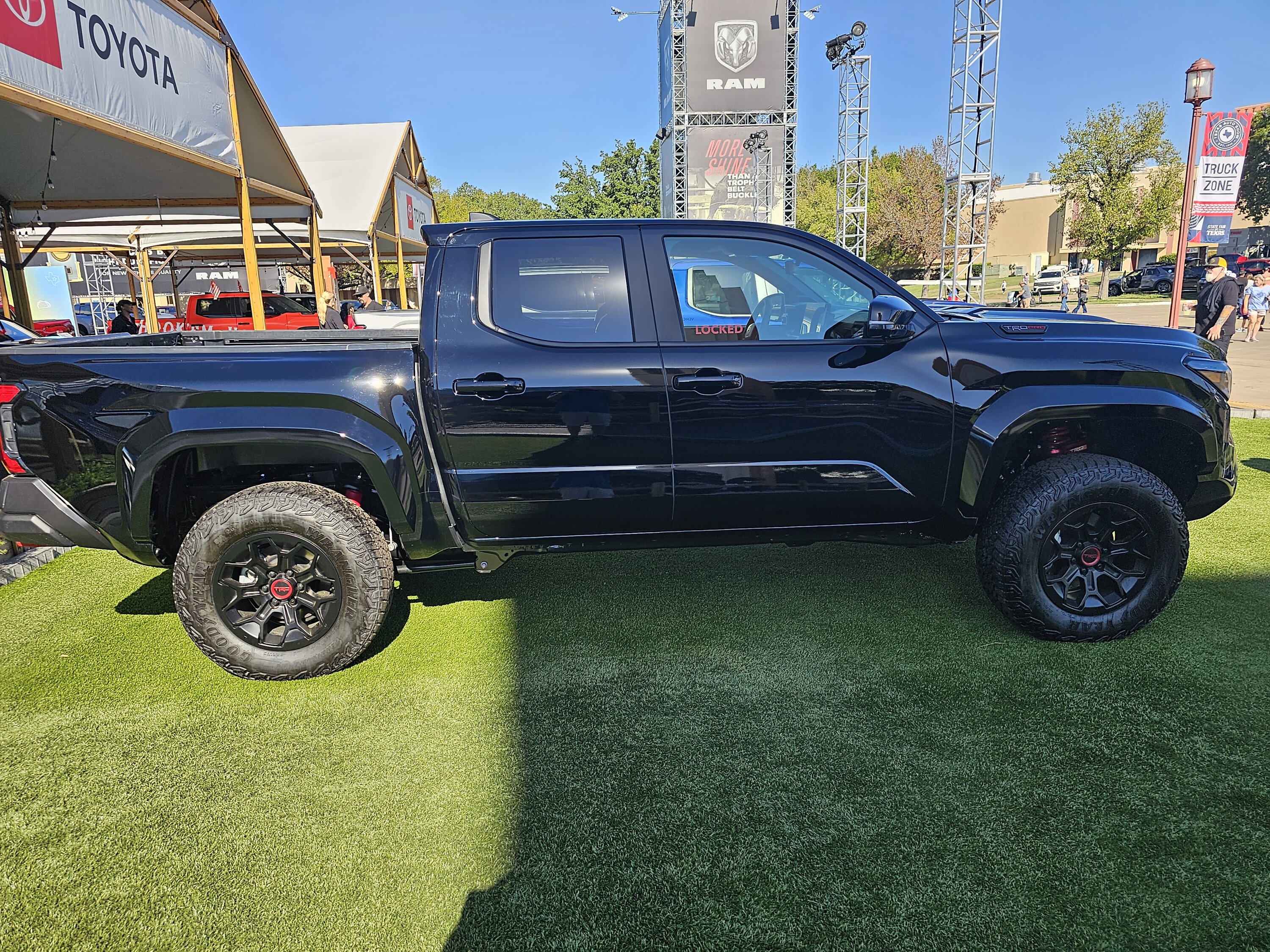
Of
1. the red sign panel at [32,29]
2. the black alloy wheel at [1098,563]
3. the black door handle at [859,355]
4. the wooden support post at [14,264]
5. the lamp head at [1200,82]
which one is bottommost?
the black alloy wheel at [1098,563]

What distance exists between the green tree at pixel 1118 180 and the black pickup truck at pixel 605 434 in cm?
3636

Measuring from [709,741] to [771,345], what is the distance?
158 cm

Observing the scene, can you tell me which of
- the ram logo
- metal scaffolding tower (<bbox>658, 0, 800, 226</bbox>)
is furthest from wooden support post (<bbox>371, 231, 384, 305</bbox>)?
the ram logo

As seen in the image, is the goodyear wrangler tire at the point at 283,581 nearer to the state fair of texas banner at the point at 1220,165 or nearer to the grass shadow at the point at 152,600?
the grass shadow at the point at 152,600

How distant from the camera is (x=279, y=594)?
3219 mm

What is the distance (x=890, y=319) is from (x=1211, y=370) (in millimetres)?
1496

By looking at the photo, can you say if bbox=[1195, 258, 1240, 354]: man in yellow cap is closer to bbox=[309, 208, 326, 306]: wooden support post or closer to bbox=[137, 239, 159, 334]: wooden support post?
bbox=[309, 208, 326, 306]: wooden support post

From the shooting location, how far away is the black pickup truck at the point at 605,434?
303 centimetres

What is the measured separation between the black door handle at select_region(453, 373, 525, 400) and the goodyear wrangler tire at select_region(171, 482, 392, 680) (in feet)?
2.27

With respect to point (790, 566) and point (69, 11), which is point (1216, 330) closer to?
point (790, 566)

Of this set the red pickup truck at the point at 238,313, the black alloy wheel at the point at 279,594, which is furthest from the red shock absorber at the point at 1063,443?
the red pickup truck at the point at 238,313

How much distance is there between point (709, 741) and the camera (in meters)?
2.76

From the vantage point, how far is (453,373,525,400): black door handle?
120 inches

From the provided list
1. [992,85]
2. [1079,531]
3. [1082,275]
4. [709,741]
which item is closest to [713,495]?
[709,741]
